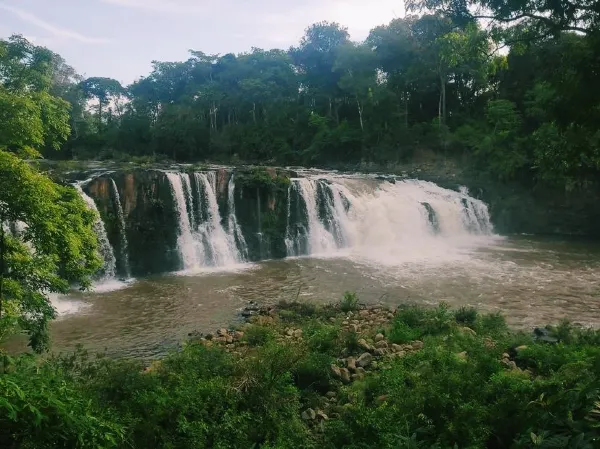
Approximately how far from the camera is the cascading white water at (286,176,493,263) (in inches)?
751

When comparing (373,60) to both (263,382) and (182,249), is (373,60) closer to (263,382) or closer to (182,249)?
(182,249)

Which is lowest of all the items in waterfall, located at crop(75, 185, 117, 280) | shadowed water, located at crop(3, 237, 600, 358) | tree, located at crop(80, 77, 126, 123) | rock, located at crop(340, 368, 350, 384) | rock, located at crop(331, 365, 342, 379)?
shadowed water, located at crop(3, 237, 600, 358)

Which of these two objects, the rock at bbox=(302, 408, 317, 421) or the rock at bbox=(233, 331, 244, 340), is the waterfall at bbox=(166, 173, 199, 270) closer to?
the rock at bbox=(233, 331, 244, 340)

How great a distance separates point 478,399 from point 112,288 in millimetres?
11918

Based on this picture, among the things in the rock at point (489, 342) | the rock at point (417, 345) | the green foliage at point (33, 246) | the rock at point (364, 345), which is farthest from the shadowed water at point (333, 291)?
the rock at point (364, 345)

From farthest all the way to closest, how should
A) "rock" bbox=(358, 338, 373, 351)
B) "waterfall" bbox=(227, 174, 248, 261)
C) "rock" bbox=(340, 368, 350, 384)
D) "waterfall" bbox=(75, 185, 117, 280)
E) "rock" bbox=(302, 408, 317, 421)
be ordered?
"waterfall" bbox=(227, 174, 248, 261)
"waterfall" bbox=(75, 185, 117, 280)
"rock" bbox=(358, 338, 373, 351)
"rock" bbox=(340, 368, 350, 384)
"rock" bbox=(302, 408, 317, 421)

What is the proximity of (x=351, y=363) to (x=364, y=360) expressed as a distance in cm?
24

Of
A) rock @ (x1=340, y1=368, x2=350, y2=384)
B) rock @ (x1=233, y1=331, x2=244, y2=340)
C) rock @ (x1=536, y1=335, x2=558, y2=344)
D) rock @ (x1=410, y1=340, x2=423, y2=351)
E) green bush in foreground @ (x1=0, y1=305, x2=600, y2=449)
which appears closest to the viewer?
green bush in foreground @ (x1=0, y1=305, x2=600, y2=449)

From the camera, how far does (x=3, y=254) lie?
692 centimetres

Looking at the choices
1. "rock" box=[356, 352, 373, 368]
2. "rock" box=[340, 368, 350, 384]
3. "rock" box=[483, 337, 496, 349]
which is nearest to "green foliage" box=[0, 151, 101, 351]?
"rock" box=[340, 368, 350, 384]

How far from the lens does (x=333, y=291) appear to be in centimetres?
1330

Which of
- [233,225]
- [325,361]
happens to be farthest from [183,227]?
[325,361]

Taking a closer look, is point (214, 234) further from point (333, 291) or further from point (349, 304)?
point (349, 304)

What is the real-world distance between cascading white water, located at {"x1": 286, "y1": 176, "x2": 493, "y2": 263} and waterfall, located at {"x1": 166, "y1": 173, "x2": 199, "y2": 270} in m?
3.88
